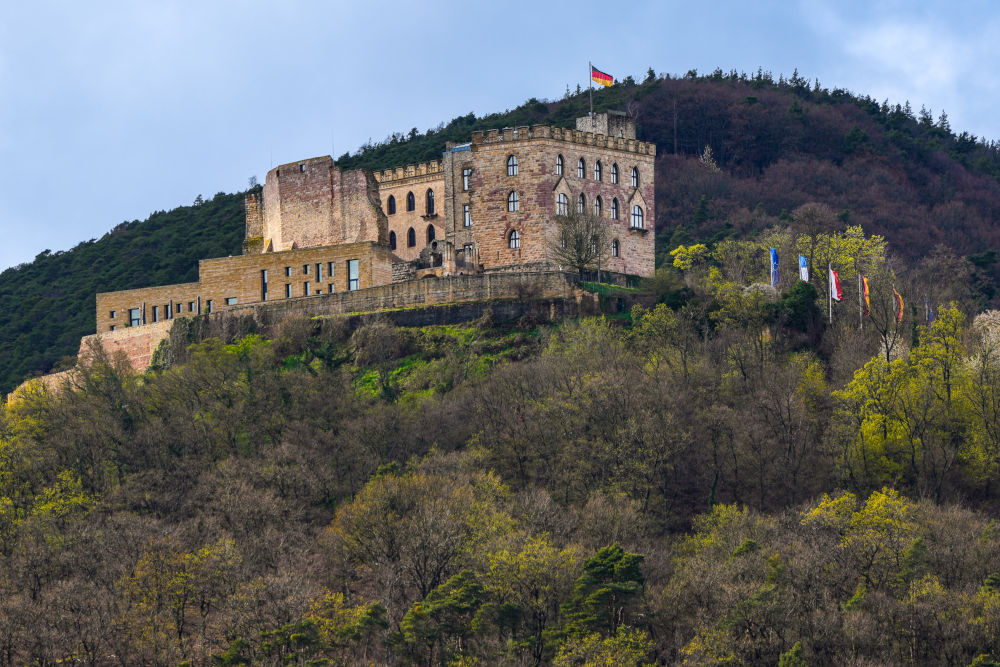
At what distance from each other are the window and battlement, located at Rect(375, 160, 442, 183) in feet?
26.1

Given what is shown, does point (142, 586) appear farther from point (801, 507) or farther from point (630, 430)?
point (801, 507)

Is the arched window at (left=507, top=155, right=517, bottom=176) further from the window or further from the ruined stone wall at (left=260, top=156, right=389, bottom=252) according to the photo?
the window

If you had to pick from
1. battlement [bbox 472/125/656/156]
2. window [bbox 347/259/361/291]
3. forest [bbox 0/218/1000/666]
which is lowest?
forest [bbox 0/218/1000/666]

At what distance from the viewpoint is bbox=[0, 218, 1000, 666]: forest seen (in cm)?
5153

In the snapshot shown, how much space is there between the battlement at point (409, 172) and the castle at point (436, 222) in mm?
68

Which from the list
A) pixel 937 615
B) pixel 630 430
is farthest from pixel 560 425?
pixel 937 615

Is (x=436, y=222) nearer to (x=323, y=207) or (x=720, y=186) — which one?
(x=323, y=207)

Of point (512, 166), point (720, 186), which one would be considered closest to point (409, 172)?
point (512, 166)

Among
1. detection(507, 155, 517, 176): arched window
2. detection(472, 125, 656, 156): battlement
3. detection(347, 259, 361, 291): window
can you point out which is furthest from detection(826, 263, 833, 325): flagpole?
detection(347, 259, 361, 291): window

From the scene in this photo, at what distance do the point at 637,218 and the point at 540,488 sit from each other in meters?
22.0

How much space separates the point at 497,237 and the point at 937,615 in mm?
32616

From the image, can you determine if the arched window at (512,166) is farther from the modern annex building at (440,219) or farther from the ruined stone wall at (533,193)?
the ruined stone wall at (533,193)

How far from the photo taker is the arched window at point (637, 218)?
79.6 m

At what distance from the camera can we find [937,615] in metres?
49.7
